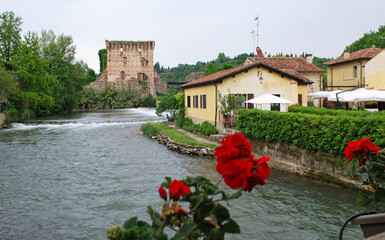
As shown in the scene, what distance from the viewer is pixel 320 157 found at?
1064cm

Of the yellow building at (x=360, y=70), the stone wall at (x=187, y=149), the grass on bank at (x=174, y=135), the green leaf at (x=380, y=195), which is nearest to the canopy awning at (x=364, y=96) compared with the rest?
the grass on bank at (x=174, y=135)

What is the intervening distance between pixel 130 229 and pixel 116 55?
6724cm

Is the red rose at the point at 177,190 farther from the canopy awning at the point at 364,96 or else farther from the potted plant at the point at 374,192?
the canopy awning at the point at 364,96

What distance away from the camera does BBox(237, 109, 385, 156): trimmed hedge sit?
9.14m

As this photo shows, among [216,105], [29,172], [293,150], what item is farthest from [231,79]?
[29,172]

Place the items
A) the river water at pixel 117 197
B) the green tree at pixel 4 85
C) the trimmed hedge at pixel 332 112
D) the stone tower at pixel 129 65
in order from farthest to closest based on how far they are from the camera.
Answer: the stone tower at pixel 129 65 → the green tree at pixel 4 85 → the trimmed hedge at pixel 332 112 → the river water at pixel 117 197

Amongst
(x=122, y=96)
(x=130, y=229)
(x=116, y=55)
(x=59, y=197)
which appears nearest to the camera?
(x=130, y=229)

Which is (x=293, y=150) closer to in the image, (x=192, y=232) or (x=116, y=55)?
(x=192, y=232)

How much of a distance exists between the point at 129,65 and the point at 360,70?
47.4 m

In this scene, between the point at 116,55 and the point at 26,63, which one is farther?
the point at 116,55

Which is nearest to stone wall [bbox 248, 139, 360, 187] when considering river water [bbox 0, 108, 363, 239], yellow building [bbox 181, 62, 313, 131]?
river water [bbox 0, 108, 363, 239]

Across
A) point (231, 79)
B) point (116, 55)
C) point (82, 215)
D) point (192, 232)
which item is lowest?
point (82, 215)

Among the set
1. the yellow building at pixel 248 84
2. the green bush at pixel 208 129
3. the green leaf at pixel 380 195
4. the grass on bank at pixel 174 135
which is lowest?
the grass on bank at pixel 174 135

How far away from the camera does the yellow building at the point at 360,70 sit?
25.1 meters
